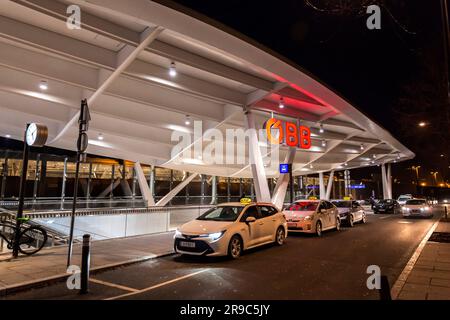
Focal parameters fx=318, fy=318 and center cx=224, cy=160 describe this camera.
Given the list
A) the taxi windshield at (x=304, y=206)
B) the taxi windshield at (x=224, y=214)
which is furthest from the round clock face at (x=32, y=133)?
the taxi windshield at (x=304, y=206)

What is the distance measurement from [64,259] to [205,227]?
3.93 metres

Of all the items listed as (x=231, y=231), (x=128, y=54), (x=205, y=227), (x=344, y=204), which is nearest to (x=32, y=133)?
(x=128, y=54)

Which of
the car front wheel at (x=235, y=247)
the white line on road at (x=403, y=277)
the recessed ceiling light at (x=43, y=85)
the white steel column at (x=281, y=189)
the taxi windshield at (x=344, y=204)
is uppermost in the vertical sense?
the recessed ceiling light at (x=43, y=85)

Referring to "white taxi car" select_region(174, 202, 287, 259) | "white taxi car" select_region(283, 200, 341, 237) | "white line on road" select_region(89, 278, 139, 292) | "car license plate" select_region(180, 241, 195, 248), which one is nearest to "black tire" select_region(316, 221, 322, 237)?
"white taxi car" select_region(283, 200, 341, 237)

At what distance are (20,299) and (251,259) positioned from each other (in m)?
5.57

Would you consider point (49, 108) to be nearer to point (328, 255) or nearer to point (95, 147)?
point (95, 147)

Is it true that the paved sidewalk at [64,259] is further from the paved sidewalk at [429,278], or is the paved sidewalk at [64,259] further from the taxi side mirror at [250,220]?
the paved sidewalk at [429,278]

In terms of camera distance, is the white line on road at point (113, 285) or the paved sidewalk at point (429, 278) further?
the white line on road at point (113, 285)

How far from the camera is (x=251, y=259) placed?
9070mm

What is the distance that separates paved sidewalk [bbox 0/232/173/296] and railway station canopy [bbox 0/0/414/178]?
6.15 m

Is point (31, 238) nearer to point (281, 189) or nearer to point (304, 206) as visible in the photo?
point (304, 206)

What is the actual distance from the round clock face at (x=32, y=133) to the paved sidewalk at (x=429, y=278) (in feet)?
31.9

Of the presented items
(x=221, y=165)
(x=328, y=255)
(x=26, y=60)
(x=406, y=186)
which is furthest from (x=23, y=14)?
(x=406, y=186)

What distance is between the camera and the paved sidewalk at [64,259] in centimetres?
670
